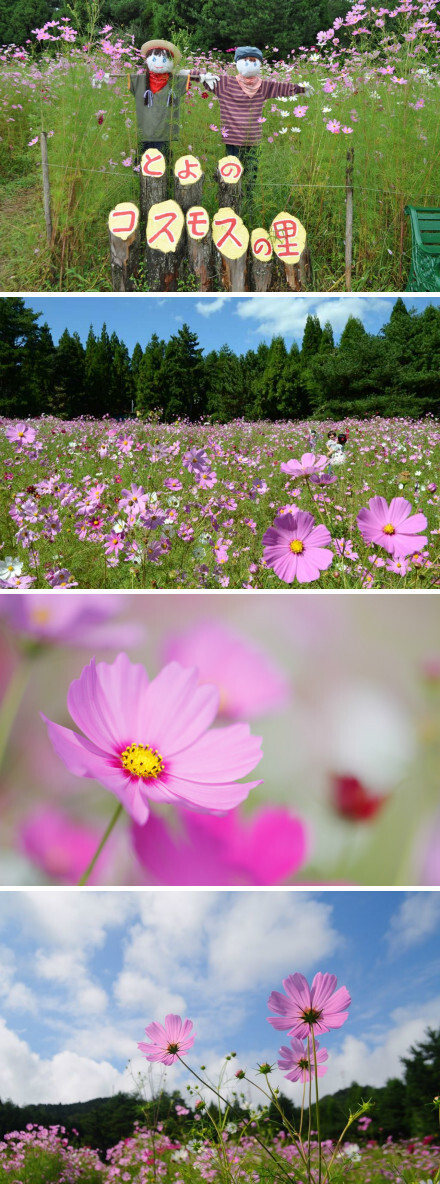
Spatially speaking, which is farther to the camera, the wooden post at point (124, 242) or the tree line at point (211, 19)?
the tree line at point (211, 19)

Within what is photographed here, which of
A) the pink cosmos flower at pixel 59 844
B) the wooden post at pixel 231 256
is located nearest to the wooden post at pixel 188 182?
the wooden post at pixel 231 256

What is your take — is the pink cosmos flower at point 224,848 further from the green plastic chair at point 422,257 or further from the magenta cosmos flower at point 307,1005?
the green plastic chair at point 422,257

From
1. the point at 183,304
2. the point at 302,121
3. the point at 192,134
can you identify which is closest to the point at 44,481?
the point at 183,304

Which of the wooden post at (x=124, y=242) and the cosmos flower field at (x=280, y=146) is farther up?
the cosmos flower field at (x=280, y=146)

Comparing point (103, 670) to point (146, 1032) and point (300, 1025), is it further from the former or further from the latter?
point (146, 1032)

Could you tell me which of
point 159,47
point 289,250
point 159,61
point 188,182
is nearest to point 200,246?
point 289,250

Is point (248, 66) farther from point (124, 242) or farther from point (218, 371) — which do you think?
point (218, 371)
